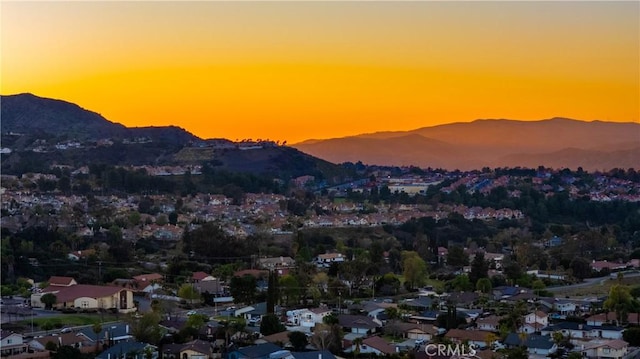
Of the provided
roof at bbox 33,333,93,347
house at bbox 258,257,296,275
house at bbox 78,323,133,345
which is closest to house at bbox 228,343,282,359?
house at bbox 78,323,133,345

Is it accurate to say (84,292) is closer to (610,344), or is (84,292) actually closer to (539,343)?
(539,343)

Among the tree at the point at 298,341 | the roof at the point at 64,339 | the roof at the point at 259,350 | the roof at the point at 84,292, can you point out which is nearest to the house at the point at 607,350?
the tree at the point at 298,341

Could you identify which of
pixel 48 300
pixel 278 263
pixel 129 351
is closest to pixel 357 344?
pixel 129 351

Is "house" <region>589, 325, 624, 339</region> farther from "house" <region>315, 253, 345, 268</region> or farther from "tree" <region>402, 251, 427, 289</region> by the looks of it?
"house" <region>315, 253, 345, 268</region>

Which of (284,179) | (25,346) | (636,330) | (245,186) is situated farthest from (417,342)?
(284,179)

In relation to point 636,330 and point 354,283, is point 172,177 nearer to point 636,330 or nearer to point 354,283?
point 354,283

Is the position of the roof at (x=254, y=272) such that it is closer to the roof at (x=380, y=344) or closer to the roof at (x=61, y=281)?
the roof at (x=61, y=281)

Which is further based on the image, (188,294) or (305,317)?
(188,294)
